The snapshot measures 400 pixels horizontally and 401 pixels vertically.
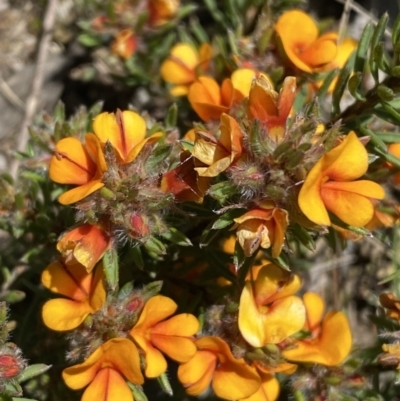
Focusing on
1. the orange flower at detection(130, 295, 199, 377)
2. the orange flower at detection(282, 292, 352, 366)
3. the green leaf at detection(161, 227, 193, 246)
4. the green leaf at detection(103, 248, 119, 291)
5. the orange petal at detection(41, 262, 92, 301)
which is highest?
the green leaf at detection(161, 227, 193, 246)

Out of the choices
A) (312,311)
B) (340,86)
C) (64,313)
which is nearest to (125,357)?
(64,313)

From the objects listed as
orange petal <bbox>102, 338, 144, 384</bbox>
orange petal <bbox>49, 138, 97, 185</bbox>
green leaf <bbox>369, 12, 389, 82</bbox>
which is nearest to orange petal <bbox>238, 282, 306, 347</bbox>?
orange petal <bbox>102, 338, 144, 384</bbox>

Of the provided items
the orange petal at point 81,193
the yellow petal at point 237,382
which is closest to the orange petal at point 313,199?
the orange petal at point 81,193

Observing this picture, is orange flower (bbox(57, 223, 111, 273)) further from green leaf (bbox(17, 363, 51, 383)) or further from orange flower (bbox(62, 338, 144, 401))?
green leaf (bbox(17, 363, 51, 383))

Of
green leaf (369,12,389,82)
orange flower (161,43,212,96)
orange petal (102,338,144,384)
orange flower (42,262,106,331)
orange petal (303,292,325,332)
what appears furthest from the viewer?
orange flower (161,43,212,96)

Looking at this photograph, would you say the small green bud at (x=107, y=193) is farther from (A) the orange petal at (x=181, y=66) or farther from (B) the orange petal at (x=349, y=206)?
(A) the orange petal at (x=181, y=66)

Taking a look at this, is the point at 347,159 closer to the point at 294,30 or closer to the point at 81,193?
the point at 81,193
